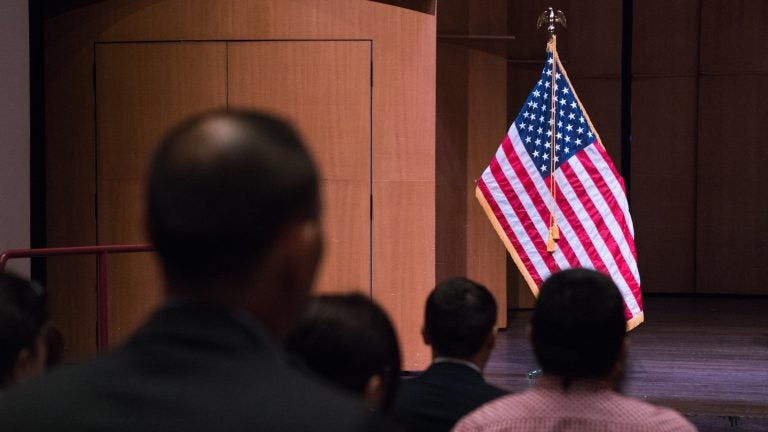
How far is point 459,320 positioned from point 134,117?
4.55 metres

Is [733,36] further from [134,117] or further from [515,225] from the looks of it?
[134,117]

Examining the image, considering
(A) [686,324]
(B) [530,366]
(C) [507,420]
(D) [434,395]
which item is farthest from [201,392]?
(A) [686,324]

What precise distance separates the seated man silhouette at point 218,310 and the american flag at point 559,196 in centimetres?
531

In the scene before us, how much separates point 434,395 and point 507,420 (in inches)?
17.8

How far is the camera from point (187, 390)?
2.33ft

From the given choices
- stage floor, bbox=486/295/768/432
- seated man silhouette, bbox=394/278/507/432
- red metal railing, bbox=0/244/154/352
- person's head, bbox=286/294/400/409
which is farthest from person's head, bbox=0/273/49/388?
red metal railing, bbox=0/244/154/352

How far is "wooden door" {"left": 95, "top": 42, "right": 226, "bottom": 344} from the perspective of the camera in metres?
6.42

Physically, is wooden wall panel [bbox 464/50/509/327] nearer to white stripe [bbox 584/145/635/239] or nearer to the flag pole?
the flag pole

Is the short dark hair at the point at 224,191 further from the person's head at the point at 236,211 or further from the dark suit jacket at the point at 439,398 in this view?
the dark suit jacket at the point at 439,398

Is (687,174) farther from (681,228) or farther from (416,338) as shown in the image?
(416,338)

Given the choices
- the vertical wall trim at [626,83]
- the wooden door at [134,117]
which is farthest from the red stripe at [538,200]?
the vertical wall trim at [626,83]

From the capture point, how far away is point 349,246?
6.40 m

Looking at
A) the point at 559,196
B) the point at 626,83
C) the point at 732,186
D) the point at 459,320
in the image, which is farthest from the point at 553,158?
the point at 732,186

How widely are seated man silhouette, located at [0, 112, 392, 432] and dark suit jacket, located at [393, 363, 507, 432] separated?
4.92 ft
